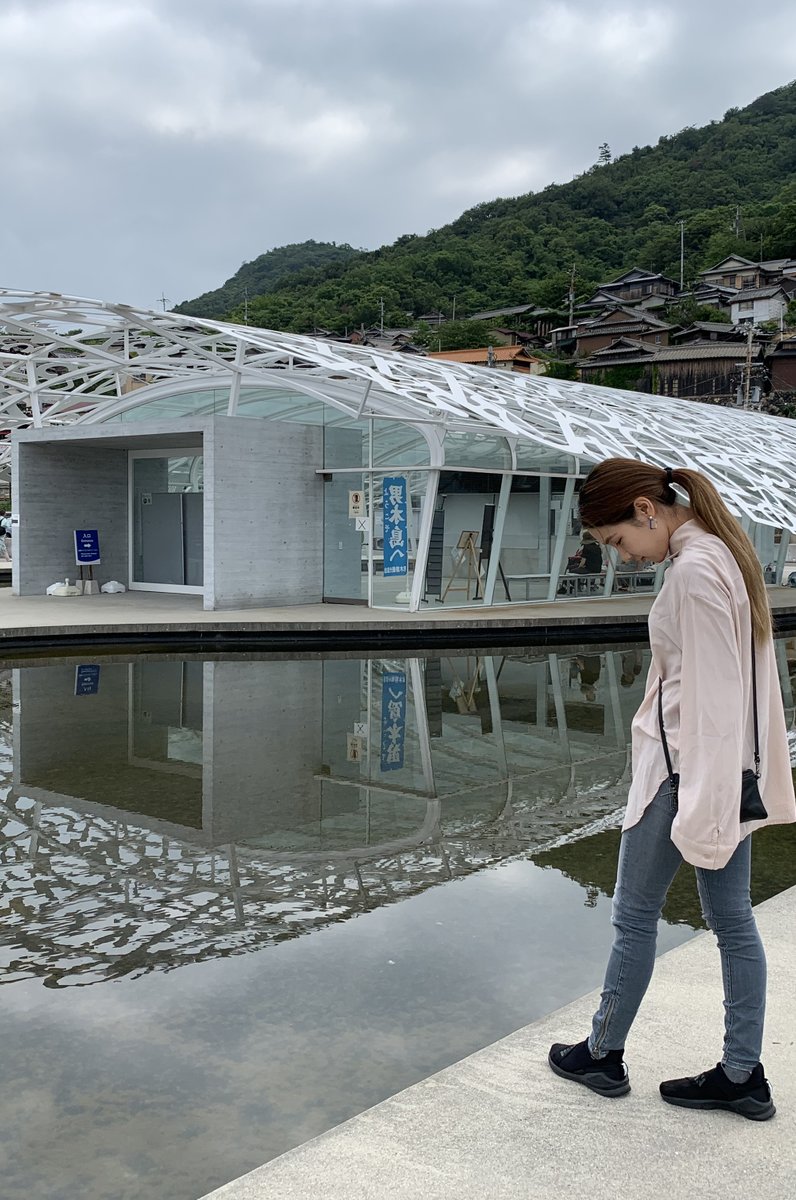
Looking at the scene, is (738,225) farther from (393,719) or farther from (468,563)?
(393,719)

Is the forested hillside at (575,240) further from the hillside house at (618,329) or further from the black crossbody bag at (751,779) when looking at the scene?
the black crossbody bag at (751,779)

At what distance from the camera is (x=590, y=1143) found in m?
2.62

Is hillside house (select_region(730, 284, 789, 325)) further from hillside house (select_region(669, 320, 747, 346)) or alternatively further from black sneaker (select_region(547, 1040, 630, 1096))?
black sneaker (select_region(547, 1040, 630, 1096))

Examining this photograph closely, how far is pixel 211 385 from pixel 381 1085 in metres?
18.7

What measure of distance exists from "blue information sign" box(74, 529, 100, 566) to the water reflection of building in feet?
29.8

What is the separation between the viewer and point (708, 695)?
2.54 m

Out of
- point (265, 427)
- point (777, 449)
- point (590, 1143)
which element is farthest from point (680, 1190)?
point (777, 449)

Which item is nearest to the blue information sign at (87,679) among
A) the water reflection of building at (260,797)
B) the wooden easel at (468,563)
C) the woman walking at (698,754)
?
the water reflection of building at (260,797)

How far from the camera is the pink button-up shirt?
2.54 metres

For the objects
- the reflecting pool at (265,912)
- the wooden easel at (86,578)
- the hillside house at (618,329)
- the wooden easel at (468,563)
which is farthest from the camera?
the hillside house at (618,329)

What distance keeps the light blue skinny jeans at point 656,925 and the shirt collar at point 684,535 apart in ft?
1.93

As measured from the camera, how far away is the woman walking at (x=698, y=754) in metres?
2.55

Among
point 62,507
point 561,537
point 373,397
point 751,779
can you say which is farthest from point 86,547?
point 751,779

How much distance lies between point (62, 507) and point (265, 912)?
1747cm
